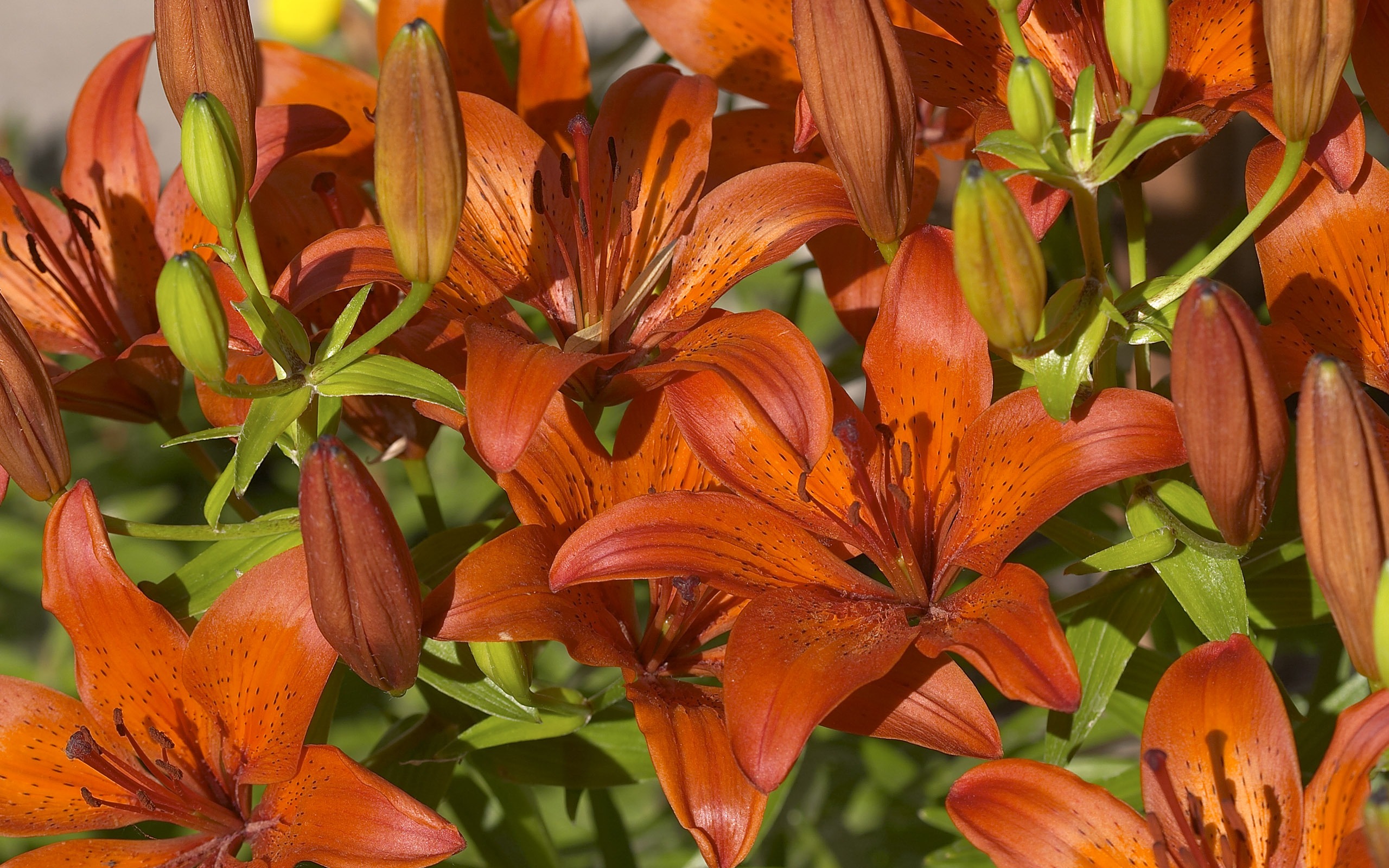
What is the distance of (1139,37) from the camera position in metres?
0.65

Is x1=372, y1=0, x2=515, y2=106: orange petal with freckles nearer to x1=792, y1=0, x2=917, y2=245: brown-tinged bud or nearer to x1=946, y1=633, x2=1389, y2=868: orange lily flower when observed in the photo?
x1=792, y1=0, x2=917, y2=245: brown-tinged bud

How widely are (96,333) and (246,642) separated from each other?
397 millimetres

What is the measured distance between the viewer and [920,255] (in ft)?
2.46

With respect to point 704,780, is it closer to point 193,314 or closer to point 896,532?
point 896,532

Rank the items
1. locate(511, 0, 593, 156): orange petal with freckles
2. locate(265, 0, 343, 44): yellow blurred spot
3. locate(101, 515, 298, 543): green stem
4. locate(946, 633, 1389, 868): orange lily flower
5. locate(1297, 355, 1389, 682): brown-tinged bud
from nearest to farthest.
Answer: locate(1297, 355, 1389, 682): brown-tinged bud → locate(946, 633, 1389, 868): orange lily flower → locate(101, 515, 298, 543): green stem → locate(511, 0, 593, 156): orange petal with freckles → locate(265, 0, 343, 44): yellow blurred spot

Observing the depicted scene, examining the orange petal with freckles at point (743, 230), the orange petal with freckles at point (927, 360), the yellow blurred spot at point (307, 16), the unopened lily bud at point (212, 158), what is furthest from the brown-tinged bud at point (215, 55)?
the yellow blurred spot at point (307, 16)

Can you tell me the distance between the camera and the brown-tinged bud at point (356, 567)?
0.62m

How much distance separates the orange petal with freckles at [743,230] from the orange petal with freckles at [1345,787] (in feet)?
1.21

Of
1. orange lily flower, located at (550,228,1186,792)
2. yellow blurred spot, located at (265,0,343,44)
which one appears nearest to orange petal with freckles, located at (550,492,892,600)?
orange lily flower, located at (550,228,1186,792)

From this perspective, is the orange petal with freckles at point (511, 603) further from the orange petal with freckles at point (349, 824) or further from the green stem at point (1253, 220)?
the green stem at point (1253, 220)

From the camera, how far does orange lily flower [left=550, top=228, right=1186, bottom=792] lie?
2.17ft

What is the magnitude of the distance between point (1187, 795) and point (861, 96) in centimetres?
40

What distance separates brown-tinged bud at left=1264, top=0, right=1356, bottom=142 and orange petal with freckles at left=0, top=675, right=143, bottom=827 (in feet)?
2.48

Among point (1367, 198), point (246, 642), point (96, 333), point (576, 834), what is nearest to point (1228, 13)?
point (1367, 198)
